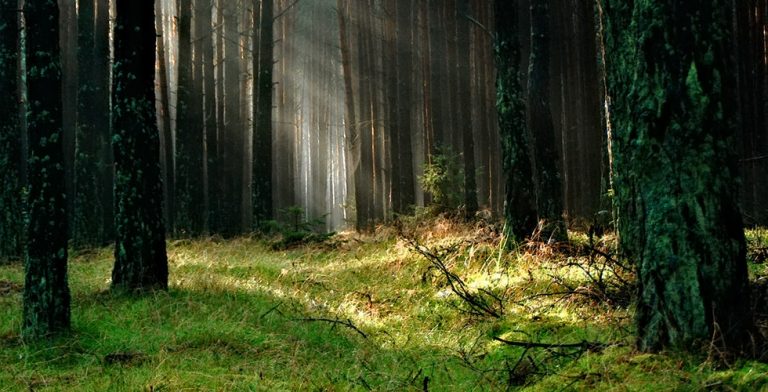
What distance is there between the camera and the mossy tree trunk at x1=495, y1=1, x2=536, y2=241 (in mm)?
11188

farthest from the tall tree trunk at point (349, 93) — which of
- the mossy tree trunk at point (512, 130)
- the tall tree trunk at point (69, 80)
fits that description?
the mossy tree trunk at point (512, 130)

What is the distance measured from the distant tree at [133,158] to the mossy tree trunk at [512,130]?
561 centimetres

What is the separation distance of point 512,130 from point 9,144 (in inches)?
419

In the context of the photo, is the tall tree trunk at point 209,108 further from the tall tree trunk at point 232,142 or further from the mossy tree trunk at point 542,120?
the mossy tree trunk at point 542,120

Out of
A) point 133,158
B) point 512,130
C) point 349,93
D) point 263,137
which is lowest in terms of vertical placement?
point 133,158

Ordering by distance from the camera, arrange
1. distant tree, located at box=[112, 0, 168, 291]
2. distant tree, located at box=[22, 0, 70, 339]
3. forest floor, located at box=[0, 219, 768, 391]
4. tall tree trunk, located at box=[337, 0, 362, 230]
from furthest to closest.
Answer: tall tree trunk, located at box=[337, 0, 362, 230], distant tree, located at box=[112, 0, 168, 291], distant tree, located at box=[22, 0, 70, 339], forest floor, located at box=[0, 219, 768, 391]

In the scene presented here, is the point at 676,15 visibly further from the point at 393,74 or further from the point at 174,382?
the point at 393,74

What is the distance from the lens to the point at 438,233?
555 inches

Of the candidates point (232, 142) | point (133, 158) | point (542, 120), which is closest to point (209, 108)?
point (232, 142)

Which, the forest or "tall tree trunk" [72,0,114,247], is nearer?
the forest

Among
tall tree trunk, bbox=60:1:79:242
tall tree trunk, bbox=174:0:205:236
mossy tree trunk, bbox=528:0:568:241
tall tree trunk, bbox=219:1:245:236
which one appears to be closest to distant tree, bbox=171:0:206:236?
tall tree trunk, bbox=174:0:205:236

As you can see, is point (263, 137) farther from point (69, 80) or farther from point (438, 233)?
point (69, 80)

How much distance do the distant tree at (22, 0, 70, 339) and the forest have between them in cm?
2

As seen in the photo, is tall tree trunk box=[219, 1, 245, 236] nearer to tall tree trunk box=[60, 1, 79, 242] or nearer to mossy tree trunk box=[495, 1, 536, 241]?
tall tree trunk box=[60, 1, 79, 242]
